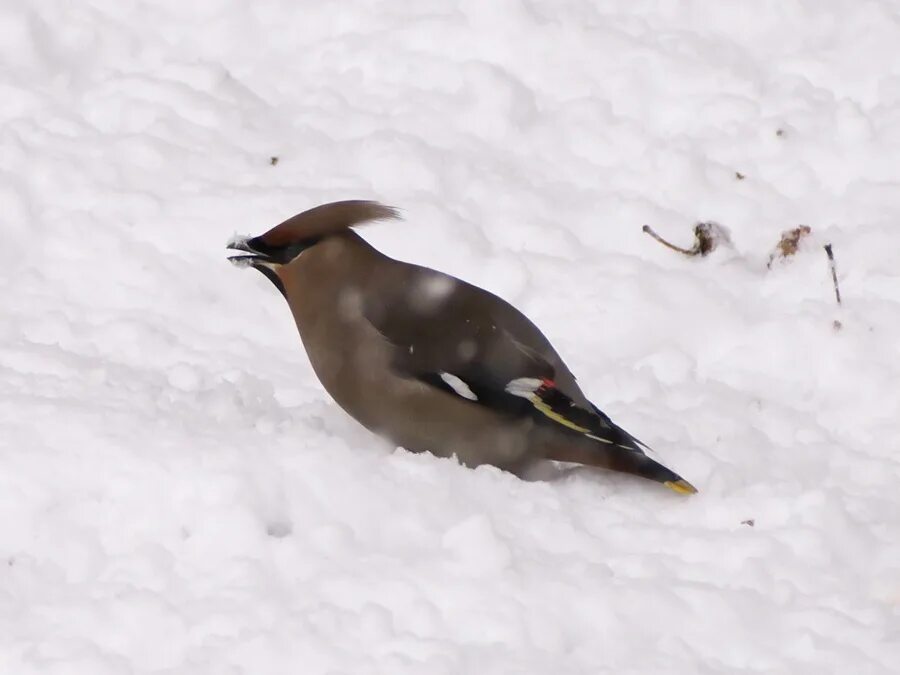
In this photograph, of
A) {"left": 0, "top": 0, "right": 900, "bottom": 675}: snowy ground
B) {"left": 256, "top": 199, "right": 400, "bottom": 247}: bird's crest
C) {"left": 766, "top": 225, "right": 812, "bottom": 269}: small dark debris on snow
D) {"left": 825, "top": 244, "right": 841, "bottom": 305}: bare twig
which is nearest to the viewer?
{"left": 0, "top": 0, "right": 900, "bottom": 675}: snowy ground

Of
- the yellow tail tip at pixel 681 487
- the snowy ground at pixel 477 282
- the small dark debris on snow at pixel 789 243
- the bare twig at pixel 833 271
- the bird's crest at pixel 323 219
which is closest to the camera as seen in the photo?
the snowy ground at pixel 477 282

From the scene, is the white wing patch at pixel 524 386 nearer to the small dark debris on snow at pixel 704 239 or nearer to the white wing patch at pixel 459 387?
the white wing patch at pixel 459 387

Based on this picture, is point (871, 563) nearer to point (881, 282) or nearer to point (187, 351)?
point (881, 282)

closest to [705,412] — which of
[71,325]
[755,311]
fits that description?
[755,311]

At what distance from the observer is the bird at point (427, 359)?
351 centimetres

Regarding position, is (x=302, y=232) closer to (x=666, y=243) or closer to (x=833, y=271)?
(x=666, y=243)

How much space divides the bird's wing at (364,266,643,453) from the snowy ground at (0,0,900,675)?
0.59 feet

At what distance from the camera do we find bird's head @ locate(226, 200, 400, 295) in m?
3.61

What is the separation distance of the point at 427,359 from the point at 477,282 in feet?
3.96

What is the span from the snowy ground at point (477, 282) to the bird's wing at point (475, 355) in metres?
0.18

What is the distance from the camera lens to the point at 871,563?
3.24 m

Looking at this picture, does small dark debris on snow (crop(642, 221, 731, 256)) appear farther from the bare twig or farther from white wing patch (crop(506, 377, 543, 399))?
white wing patch (crop(506, 377, 543, 399))

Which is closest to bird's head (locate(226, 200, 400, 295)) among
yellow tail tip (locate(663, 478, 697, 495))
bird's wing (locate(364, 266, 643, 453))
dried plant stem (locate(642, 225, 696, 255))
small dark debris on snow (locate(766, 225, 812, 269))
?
bird's wing (locate(364, 266, 643, 453))

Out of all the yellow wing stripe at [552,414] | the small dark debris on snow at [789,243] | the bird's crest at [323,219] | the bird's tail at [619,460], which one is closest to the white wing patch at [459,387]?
the yellow wing stripe at [552,414]
